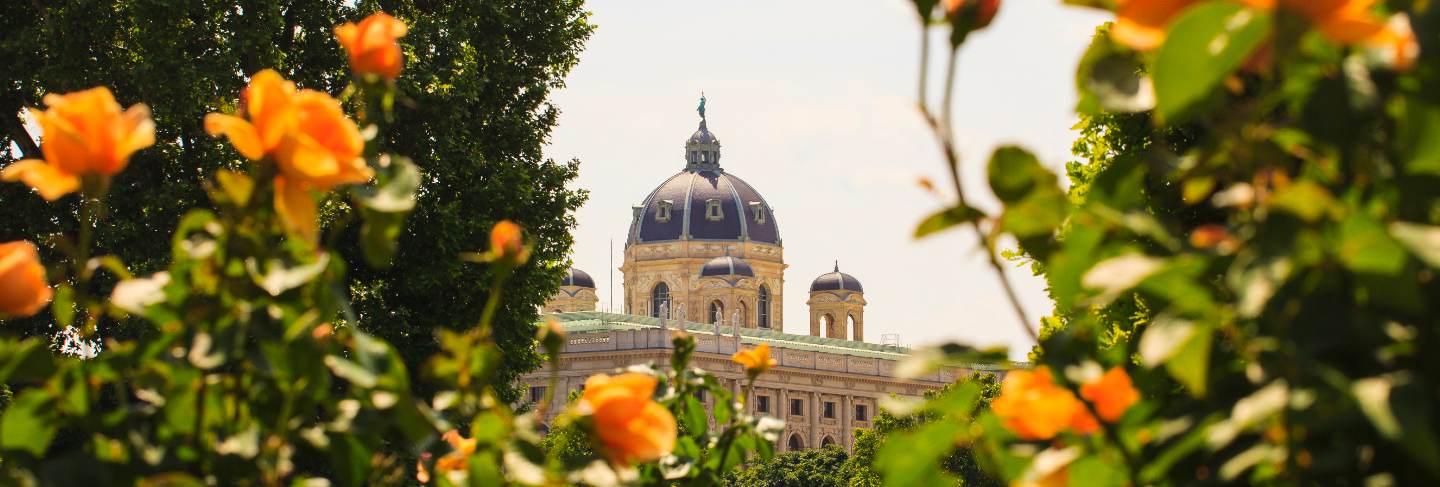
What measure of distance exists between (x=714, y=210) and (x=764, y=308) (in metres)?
10.1

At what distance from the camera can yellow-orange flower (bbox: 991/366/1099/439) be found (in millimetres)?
2018

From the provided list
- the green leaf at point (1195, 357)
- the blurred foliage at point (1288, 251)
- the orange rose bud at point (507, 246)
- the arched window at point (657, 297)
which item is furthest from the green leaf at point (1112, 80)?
the arched window at point (657, 297)

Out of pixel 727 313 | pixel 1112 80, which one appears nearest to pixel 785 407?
pixel 727 313

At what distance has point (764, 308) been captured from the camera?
129375 millimetres

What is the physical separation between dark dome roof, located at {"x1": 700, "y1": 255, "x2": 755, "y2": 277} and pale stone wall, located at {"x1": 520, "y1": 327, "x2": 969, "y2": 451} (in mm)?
14914

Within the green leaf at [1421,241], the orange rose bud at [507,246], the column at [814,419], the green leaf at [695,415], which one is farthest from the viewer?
the column at [814,419]

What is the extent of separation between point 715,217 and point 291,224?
5184 inches

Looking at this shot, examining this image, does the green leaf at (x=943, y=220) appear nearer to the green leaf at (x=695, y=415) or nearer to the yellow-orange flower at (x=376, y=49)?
the yellow-orange flower at (x=376, y=49)

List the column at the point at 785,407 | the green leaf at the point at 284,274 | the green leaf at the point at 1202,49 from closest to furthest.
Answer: the green leaf at the point at 1202,49, the green leaf at the point at 284,274, the column at the point at 785,407

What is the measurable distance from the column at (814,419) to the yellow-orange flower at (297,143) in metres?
99.6

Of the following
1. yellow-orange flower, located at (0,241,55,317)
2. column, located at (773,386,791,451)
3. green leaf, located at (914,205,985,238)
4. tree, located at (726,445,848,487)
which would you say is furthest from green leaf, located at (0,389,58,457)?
column, located at (773,386,791,451)

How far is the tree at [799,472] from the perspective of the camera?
2840 inches

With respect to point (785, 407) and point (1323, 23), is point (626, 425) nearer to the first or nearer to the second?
point (1323, 23)

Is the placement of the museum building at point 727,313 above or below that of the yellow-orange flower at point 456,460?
above
